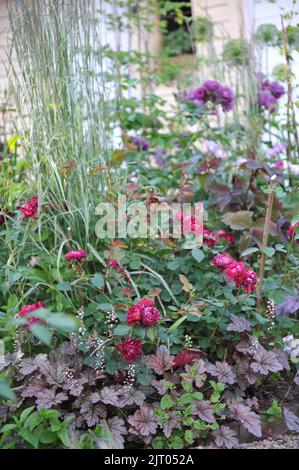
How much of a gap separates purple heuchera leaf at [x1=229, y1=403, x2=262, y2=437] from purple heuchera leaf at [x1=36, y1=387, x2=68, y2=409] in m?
0.43

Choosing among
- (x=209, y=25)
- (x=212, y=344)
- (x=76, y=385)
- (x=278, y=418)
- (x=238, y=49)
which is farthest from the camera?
(x=209, y=25)

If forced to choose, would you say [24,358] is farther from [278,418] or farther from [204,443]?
[278,418]

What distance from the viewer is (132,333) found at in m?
1.40

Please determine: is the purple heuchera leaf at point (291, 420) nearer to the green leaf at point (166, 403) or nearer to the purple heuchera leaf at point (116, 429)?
the green leaf at point (166, 403)

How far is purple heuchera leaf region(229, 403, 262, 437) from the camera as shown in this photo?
4.33 feet

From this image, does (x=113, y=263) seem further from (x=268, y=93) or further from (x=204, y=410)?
(x=268, y=93)

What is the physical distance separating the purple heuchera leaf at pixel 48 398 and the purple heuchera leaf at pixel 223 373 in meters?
0.39

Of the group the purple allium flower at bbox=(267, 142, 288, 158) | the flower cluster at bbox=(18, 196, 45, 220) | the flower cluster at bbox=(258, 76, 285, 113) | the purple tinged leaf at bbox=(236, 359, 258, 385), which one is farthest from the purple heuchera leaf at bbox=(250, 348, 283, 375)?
the flower cluster at bbox=(258, 76, 285, 113)

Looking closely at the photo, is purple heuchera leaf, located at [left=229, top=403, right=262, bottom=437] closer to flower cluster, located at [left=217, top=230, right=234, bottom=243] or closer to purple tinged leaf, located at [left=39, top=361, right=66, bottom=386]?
purple tinged leaf, located at [left=39, top=361, right=66, bottom=386]

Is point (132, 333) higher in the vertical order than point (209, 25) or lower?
lower

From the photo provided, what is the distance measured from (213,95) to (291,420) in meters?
1.61

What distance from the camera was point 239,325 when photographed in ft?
4.80
